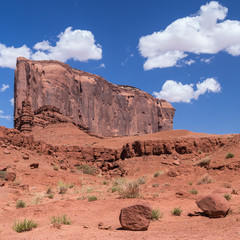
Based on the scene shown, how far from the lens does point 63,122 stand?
5381cm

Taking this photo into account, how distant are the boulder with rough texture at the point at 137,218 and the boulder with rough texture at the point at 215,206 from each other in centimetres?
239

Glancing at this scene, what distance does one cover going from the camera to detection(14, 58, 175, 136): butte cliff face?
58.3 metres

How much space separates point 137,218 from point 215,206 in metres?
2.68

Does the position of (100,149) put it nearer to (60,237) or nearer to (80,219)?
(80,219)

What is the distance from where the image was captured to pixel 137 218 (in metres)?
6.08

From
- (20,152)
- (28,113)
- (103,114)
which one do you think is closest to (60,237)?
(20,152)

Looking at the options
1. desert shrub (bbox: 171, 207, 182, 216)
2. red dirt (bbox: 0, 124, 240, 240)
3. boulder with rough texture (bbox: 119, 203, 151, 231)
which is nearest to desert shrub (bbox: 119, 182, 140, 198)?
red dirt (bbox: 0, 124, 240, 240)

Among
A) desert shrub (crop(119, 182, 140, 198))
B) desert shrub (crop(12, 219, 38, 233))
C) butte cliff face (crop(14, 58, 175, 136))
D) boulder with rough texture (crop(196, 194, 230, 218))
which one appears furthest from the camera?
butte cliff face (crop(14, 58, 175, 136))

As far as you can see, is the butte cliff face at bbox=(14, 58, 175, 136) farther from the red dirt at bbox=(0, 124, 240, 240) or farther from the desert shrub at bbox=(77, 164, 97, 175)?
the desert shrub at bbox=(77, 164, 97, 175)

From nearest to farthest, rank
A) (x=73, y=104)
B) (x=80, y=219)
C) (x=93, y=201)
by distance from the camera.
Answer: (x=80, y=219), (x=93, y=201), (x=73, y=104)

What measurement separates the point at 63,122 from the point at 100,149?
22.8 meters

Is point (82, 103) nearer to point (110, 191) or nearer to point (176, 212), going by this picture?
point (110, 191)

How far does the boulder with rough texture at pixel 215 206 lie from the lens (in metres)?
7.19

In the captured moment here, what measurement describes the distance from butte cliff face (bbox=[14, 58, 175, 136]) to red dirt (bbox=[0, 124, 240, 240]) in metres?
21.4
